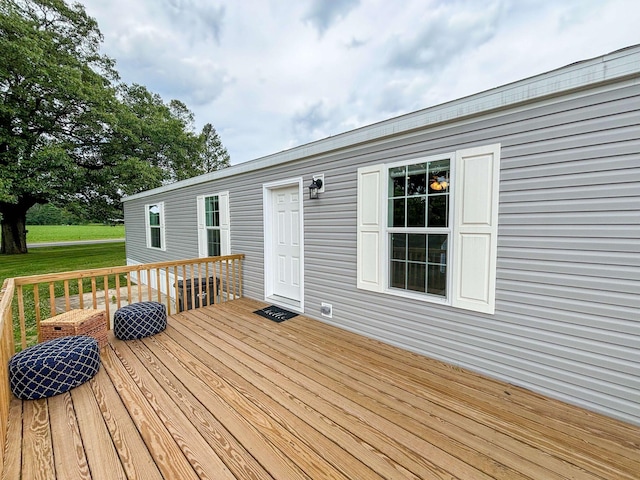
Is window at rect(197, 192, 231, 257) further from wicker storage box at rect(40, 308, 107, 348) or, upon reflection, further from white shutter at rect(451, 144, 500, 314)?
white shutter at rect(451, 144, 500, 314)

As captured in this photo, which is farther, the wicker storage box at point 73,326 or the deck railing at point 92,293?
the wicker storage box at point 73,326

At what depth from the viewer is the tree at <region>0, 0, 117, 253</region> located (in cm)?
917

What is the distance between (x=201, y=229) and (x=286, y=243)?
2.91 m

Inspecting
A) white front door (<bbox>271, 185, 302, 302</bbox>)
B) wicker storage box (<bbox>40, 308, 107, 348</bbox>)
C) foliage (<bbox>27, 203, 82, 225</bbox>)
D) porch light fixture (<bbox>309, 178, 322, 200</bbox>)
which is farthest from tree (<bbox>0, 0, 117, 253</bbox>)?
foliage (<bbox>27, 203, 82, 225</bbox>)

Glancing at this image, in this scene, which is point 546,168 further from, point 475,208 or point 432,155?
point 432,155

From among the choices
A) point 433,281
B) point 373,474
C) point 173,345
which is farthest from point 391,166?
point 173,345

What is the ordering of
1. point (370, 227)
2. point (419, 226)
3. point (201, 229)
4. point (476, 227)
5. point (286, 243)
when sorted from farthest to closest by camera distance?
point (201, 229) → point (286, 243) → point (370, 227) → point (419, 226) → point (476, 227)

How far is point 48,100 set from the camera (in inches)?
406

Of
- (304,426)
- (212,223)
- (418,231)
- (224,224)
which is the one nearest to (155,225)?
(212,223)

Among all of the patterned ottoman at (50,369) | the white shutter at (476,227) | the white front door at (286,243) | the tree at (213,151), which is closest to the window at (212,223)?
the white front door at (286,243)

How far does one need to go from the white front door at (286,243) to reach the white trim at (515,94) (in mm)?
1129

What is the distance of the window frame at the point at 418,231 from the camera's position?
255cm

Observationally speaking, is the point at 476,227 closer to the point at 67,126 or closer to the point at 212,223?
the point at 212,223

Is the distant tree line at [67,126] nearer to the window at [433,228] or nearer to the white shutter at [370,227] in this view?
the white shutter at [370,227]
